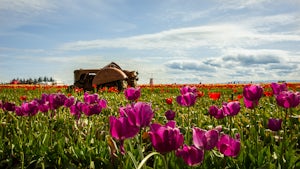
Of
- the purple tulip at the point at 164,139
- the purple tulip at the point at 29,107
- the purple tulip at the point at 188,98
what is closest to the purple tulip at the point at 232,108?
the purple tulip at the point at 188,98

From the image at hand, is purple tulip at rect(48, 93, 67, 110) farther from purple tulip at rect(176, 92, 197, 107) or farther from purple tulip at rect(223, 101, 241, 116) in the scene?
purple tulip at rect(223, 101, 241, 116)

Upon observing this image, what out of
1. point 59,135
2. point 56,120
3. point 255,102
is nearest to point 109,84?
point 56,120

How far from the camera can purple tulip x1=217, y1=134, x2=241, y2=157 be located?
76.2 inches

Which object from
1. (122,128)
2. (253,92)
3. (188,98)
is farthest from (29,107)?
(253,92)

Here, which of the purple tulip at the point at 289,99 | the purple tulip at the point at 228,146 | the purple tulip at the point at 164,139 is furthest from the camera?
the purple tulip at the point at 289,99

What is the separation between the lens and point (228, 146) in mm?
1943

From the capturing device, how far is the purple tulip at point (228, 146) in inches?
76.2

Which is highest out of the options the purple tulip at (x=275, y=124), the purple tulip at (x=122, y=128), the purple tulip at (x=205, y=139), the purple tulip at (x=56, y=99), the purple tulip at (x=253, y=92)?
the purple tulip at (x=253, y=92)

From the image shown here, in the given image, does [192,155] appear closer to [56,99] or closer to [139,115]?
[139,115]

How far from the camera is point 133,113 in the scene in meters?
1.77

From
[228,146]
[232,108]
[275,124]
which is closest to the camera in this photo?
[228,146]

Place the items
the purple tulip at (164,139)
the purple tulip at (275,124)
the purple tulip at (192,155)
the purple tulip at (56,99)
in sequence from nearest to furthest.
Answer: the purple tulip at (164,139)
the purple tulip at (192,155)
the purple tulip at (275,124)
the purple tulip at (56,99)

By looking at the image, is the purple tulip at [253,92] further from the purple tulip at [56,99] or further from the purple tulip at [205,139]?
the purple tulip at [56,99]

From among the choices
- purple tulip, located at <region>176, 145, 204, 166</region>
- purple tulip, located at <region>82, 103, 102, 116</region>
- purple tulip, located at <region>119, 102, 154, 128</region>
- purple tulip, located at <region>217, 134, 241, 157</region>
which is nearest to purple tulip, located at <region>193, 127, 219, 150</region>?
purple tulip, located at <region>176, 145, 204, 166</region>
